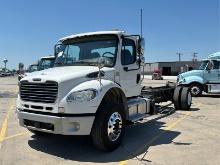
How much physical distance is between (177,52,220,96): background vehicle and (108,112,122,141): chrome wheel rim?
15.2 m

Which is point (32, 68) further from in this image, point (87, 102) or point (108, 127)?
point (87, 102)

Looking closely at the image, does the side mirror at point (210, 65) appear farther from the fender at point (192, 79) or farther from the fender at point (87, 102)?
the fender at point (87, 102)

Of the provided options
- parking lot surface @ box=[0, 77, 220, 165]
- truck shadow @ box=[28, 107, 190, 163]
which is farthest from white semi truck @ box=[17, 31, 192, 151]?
parking lot surface @ box=[0, 77, 220, 165]

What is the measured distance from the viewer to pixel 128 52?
9.22 metres

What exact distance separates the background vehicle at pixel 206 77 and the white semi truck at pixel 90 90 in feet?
43.4

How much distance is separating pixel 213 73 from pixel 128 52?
14.3 m

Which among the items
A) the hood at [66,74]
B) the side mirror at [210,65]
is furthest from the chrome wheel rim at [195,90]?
the hood at [66,74]

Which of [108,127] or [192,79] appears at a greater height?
[192,79]

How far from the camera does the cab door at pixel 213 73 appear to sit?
72.8 ft

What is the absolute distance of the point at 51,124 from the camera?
736 cm

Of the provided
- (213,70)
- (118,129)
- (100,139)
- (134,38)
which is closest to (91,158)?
(100,139)

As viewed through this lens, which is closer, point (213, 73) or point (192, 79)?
point (213, 73)

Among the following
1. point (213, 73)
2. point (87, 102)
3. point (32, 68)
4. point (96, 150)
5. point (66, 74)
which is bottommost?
point (96, 150)

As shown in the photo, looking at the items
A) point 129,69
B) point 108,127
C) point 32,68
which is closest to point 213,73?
point 129,69
